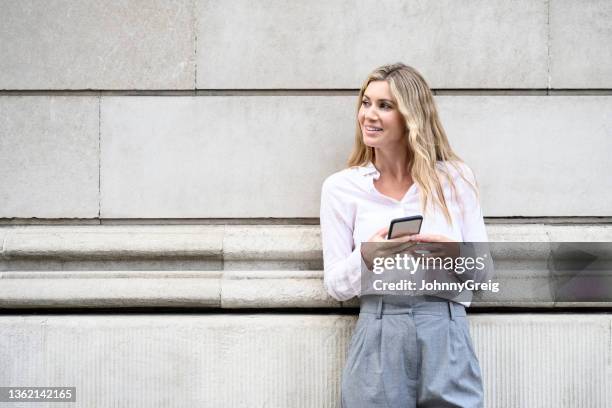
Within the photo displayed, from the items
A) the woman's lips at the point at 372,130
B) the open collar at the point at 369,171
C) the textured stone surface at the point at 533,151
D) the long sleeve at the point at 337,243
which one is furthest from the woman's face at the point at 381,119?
the textured stone surface at the point at 533,151

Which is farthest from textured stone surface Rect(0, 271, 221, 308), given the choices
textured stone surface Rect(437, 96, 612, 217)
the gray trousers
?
textured stone surface Rect(437, 96, 612, 217)

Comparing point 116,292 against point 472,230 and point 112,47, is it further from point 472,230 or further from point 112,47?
point 472,230

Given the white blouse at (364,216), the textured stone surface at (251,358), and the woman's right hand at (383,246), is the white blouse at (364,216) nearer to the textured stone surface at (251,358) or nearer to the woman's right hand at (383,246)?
the woman's right hand at (383,246)

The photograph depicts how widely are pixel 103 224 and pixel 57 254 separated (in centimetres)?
36

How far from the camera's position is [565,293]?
4.27m

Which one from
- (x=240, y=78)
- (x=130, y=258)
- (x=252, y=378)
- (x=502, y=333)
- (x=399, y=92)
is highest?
(x=240, y=78)

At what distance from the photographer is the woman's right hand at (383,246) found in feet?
11.1

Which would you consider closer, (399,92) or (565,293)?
(399,92)

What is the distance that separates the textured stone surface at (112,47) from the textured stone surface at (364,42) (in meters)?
0.17

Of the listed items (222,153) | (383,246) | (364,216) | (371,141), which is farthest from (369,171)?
(222,153)

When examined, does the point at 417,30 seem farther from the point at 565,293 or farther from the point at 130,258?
the point at 130,258

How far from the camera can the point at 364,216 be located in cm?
372

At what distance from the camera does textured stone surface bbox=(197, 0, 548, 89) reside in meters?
4.39

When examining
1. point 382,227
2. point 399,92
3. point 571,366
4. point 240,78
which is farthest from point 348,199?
point 571,366
